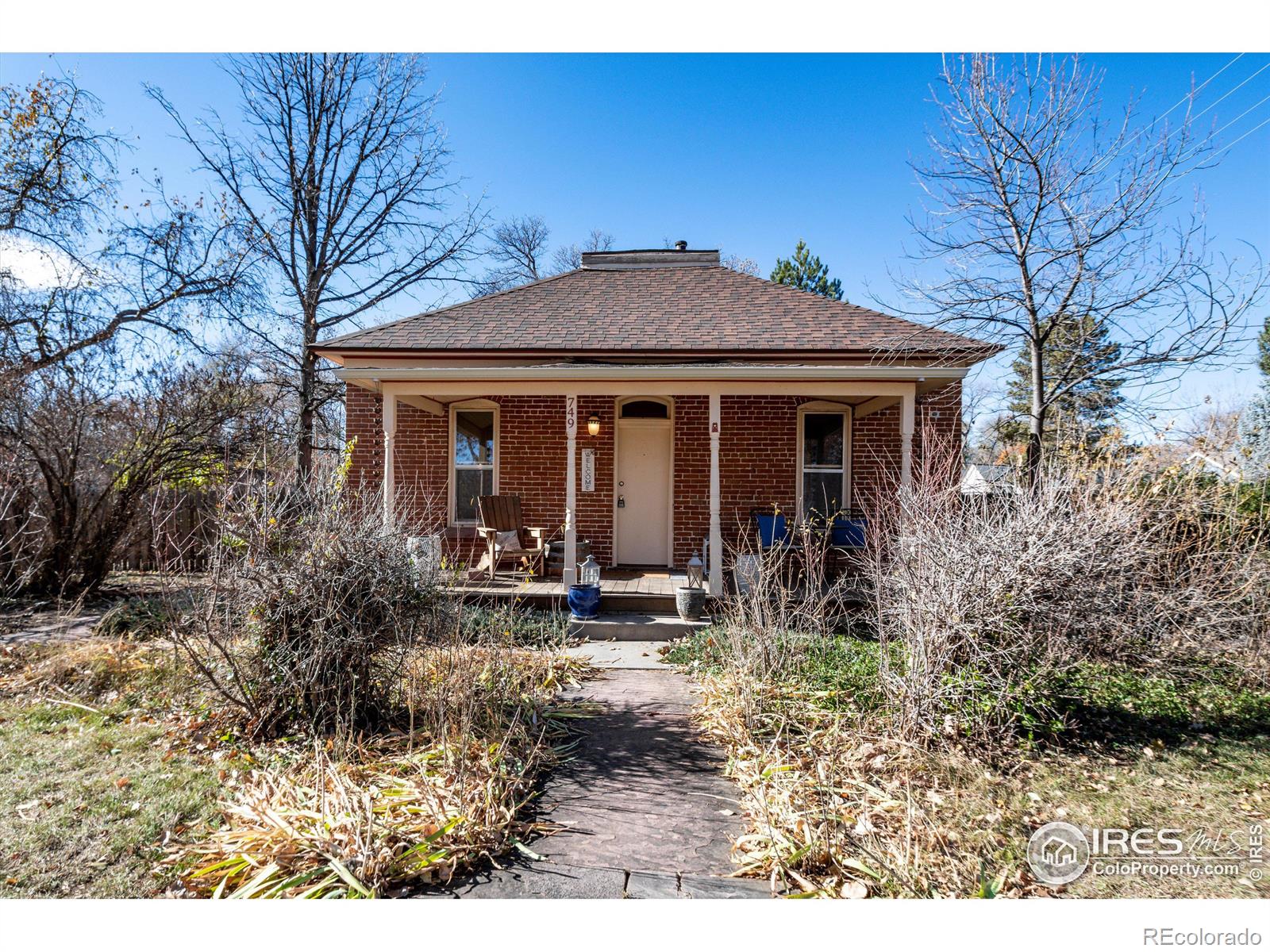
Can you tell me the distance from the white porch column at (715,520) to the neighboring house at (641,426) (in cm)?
136

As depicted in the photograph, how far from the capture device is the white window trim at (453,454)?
10234 mm

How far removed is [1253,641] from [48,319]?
1726cm

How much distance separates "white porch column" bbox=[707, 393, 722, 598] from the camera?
773 cm

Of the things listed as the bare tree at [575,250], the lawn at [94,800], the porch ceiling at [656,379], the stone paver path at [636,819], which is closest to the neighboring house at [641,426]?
the porch ceiling at [656,379]

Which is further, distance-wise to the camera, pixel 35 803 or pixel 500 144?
pixel 500 144

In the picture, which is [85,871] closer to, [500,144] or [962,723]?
[962,723]

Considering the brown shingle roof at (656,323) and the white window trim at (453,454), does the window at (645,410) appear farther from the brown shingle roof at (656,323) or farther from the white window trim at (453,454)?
the white window trim at (453,454)

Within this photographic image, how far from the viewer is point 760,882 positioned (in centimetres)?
285

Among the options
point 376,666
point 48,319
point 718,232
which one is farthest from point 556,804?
point 718,232

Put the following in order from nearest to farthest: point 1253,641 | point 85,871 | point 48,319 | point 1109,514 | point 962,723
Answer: point 85,871 < point 962,723 < point 1109,514 < point 1253,641 < point 48,319

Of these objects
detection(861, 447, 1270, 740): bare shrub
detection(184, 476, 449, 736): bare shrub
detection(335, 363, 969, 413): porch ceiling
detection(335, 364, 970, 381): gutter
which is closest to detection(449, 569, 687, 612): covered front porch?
detection(335, 363, 969, 413): porch ceiling

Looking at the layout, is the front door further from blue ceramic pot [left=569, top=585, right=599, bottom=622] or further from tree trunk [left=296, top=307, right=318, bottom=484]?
tree trunk [left=296, top=307, right=318, bottom=484]

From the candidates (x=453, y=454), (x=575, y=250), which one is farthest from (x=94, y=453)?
(x=575, y=250)

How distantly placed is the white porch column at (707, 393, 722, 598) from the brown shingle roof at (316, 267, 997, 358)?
168 cm
